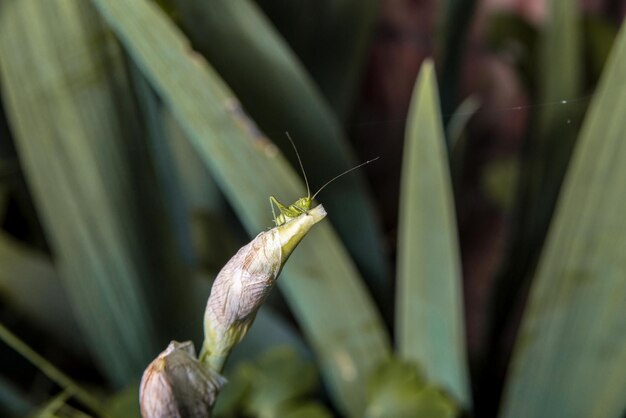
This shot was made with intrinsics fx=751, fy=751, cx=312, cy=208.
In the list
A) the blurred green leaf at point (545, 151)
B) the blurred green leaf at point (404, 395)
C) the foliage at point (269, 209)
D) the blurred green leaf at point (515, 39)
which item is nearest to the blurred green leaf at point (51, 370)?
the foliage at point (269, 209)

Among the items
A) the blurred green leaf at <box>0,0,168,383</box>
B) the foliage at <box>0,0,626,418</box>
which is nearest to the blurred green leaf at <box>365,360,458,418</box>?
the foliage at <box>0,0,626,418</box>

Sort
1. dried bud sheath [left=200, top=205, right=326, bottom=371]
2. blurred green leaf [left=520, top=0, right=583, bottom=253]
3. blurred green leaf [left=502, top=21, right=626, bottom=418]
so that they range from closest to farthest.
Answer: dried bud sheath [left=200, top=205, right=326, bottom=371] < blurred green leaf [left=502, top=21, right=626, bottom=418] < blurred green leaf [left=520, top=0, right=583, bottom=253]

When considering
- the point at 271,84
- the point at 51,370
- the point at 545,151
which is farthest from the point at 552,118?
the point at 51,370

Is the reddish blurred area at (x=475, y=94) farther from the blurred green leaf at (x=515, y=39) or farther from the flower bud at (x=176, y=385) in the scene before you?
the flower bud at (x=176, y=385)

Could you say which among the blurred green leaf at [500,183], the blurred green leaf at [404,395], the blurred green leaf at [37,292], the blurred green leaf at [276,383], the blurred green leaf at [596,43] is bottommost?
the blurred green leaf at [500,183]

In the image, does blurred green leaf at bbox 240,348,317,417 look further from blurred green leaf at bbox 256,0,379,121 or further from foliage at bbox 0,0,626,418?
blurred green leaf at bbox 256,0,379,121

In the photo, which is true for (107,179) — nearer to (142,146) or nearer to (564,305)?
(142,146)
